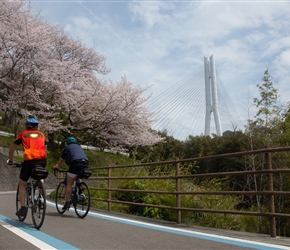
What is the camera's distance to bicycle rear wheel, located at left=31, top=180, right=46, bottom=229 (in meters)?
5.79

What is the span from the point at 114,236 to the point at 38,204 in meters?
1.43

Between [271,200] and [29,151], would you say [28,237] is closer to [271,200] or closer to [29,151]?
[29,151]

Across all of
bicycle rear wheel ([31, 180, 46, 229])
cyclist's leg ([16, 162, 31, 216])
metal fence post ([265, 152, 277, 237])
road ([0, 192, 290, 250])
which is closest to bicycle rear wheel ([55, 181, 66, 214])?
road ([0, 192, 290, 250])

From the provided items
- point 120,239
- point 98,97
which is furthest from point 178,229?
point 98,97

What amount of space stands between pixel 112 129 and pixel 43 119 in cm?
557

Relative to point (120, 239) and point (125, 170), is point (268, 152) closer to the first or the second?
point (120, 239)

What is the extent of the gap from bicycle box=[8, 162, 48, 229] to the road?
0.62 ft

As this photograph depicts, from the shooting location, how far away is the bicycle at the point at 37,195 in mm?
5836

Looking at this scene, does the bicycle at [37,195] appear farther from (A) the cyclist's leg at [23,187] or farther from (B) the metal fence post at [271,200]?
(B) the metal fence post at [271,200]

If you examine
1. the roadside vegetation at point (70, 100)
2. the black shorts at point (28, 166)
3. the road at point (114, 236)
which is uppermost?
the roadside vegetation at point (70, 100)

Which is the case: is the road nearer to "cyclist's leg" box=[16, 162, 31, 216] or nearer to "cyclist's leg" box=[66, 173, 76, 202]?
"cyclist's leg" box=[16, 162, 31, 216]

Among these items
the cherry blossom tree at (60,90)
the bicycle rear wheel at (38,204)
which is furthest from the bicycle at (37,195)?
the cherry blossom tree at (60,90)

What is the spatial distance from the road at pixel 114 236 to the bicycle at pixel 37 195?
0.19m

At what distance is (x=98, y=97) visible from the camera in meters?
26.7
